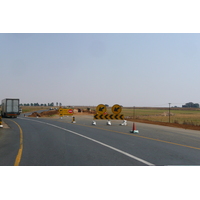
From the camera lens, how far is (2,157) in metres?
9.62

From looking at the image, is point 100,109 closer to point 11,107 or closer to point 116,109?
point 116,109

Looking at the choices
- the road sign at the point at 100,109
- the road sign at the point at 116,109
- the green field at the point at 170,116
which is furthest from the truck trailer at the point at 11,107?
the road sign at the point at 116,109

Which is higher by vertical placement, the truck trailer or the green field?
the truck trailer

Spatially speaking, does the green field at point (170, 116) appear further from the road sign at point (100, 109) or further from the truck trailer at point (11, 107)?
the truck trailer at point (11, 107)

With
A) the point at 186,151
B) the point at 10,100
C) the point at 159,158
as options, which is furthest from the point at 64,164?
the point at 10,100

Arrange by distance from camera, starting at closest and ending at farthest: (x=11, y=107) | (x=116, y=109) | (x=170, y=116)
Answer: (x=116, y=109), (x=11, y=107), (x=170, y=116)

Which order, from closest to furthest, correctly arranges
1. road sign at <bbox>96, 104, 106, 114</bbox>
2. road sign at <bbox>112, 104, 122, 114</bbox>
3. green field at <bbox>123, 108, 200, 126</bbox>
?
1. road sign at <bbox>112, 104, 122, 114</bbox>
2. road sign at <bbox>96, 104, 106, 114</bbox>
3. green field at <bbox>123, 108, 200, 126</bbox>

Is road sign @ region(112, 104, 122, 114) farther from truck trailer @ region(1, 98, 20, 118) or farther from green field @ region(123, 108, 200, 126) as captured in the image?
truck trailer @ region(1, 98, 20, 118)

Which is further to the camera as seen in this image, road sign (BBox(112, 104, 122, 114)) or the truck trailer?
the truck trailer

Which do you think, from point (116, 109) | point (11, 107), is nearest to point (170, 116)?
point (11, 107)

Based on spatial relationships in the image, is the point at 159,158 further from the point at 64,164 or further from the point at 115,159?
the point at 64,164

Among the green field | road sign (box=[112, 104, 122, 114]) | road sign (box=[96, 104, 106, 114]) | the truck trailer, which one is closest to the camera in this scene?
road sign (box=[112, 104, 122, 114])

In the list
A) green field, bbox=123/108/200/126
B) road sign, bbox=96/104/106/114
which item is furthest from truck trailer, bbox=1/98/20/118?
road sign, bbox=96/104/106/114

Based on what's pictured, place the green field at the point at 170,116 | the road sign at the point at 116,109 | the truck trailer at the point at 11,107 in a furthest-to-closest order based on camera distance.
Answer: the truck trailer at the point at 11,107
the green field at the point at 170,116
the road sign at the point at 116,109
